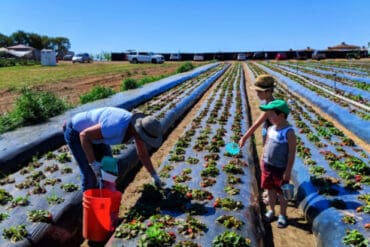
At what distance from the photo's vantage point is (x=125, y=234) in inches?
180

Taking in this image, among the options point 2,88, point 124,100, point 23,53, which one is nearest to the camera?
point 124,100

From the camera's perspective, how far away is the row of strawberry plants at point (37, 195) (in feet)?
15.8

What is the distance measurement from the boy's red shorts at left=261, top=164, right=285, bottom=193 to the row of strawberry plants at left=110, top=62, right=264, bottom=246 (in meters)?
0.37

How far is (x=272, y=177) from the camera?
5398mm

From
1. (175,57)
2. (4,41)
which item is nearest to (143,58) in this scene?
(175,57)

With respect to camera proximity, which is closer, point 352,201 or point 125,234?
point 125,234

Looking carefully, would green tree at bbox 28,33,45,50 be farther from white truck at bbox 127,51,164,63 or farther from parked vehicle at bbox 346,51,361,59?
parked vehicle at bbox 346,51,361,59

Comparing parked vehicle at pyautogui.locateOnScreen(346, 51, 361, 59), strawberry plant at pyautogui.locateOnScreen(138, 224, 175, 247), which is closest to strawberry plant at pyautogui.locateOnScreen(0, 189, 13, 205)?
strawberry plant at pyautogui.locateOnScreen(138, 224, 175, 247)

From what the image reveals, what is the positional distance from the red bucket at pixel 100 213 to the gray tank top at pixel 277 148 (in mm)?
1968

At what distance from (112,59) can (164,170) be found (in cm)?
6782

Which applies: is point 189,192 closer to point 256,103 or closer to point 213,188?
point 213,188

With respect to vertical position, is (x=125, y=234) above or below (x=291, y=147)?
below

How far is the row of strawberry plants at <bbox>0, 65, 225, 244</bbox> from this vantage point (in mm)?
4816

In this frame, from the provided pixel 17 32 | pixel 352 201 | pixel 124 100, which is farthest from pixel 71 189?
pixel 17 32
